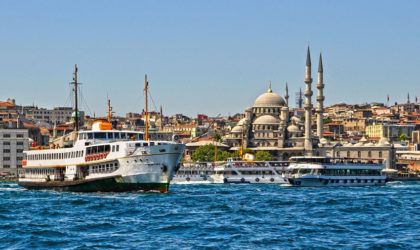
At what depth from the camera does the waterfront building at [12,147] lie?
113688 mm

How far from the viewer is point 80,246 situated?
28.4 meters

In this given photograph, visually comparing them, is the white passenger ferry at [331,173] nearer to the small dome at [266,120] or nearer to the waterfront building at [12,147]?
the waterfront building at [12,147]

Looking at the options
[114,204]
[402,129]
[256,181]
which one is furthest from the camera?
[402,129]

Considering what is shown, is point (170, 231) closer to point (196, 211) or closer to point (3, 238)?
point (3, 238)

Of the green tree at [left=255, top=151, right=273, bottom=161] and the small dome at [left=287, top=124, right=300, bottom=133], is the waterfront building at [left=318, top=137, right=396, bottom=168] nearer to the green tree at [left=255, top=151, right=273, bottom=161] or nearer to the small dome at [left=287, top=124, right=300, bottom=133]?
the green tree at [left=255, top=151, right=273, bottom=161]

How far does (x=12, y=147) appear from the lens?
114m

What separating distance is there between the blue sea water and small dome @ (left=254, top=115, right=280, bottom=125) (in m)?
92.3

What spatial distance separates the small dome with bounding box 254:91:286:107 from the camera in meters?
147

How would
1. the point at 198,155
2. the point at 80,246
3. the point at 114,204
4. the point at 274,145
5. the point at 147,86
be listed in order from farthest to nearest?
the point at 274,145 < the point at 198,155 < the point at 147,86 < the point at 114,204 < the point at 80,246

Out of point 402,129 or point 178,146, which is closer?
point 178,146

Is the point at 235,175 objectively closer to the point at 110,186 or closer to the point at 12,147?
the point at 12,147

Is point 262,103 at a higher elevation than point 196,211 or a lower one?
higher

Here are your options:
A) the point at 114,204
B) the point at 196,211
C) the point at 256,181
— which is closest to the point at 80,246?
the point at 196,211

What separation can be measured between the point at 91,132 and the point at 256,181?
130ft
